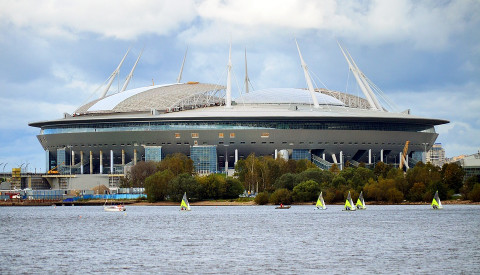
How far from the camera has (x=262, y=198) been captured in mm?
117062

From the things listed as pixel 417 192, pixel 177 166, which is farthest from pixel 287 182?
pixel 177 166

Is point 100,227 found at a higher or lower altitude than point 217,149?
lower

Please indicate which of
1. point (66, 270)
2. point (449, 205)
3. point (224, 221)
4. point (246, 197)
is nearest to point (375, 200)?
point (449, 205)

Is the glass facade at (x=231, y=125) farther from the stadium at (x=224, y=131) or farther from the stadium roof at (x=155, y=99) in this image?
the stadium roof at (x=155, y=99)

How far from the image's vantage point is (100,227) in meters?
81.6

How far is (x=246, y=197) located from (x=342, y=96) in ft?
209

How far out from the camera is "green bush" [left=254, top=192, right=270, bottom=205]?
117 metres

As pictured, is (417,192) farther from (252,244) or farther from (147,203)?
(252,244)

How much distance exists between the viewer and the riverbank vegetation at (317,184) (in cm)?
11106

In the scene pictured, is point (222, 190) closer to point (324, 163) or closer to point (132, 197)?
point (132, 197)

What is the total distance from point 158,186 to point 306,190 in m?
22.1

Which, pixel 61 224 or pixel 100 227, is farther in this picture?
pixel 61 224

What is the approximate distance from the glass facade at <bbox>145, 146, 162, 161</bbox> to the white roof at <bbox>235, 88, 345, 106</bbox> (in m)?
19.4

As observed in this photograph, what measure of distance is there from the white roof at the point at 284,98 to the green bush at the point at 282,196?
5396 centimetres
